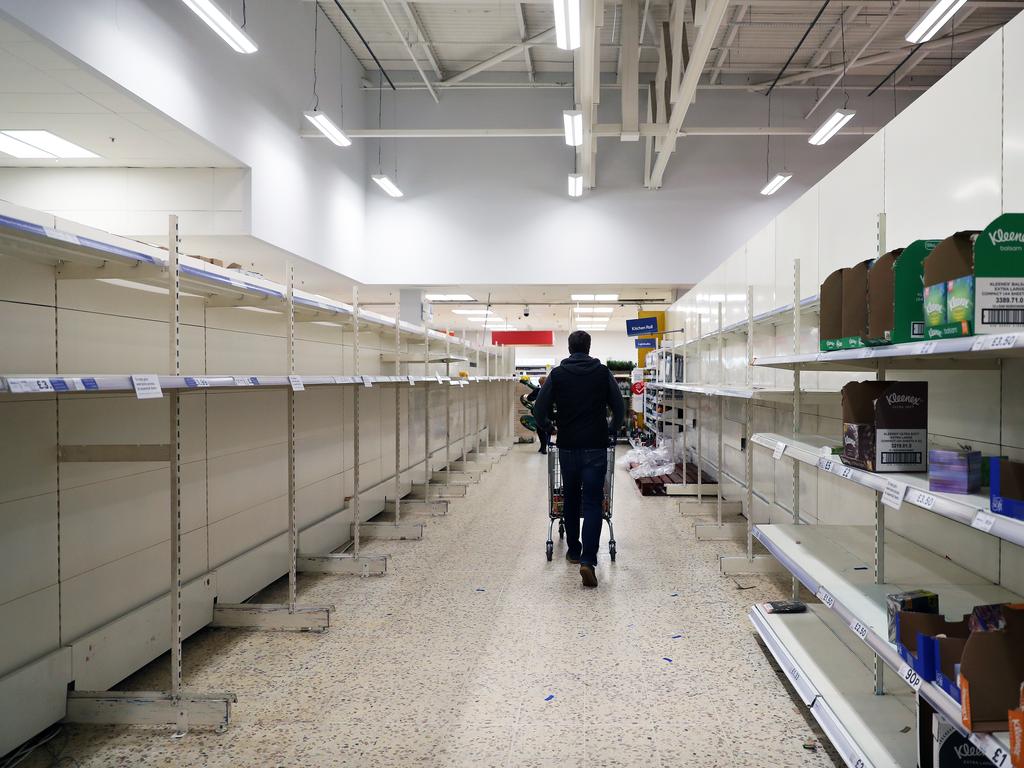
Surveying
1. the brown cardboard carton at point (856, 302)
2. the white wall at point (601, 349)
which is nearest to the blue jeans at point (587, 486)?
the brown cardboard carton at point (856, 302)

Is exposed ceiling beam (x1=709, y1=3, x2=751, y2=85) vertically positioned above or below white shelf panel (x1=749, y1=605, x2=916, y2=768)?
above

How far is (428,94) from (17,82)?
817 centimetres

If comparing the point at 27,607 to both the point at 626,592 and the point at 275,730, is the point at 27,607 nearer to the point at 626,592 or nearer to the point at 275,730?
the point at 275,730

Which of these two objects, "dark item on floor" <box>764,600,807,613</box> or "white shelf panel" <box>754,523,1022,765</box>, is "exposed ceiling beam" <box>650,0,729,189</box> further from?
"dark item on floor" <box>764,600,807,613</box>

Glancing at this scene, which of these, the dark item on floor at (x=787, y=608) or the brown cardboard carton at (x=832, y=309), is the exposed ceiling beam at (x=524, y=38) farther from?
the dark item on floor at (x=787, y=608)

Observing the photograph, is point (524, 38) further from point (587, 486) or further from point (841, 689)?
point (841, 689)

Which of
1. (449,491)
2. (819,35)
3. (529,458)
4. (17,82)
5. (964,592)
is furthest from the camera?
(529,458)

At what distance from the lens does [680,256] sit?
39.8ft

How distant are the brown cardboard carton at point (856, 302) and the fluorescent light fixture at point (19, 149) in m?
8.56

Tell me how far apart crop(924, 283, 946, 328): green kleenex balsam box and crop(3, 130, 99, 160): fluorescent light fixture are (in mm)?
8276

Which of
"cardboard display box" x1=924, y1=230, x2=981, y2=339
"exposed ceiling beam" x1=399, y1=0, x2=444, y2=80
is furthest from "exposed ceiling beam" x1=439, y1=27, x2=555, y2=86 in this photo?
"cardboard display box" x1=924, y1=230, x2=981, y2=339

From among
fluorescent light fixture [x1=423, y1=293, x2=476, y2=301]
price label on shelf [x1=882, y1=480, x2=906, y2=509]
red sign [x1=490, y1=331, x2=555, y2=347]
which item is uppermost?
fluorescent light fixture [x1=423, y1=293, x2=476, y2=301]

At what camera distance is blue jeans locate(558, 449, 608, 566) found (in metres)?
4.09

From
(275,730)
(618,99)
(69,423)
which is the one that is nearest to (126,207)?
(69,423)
